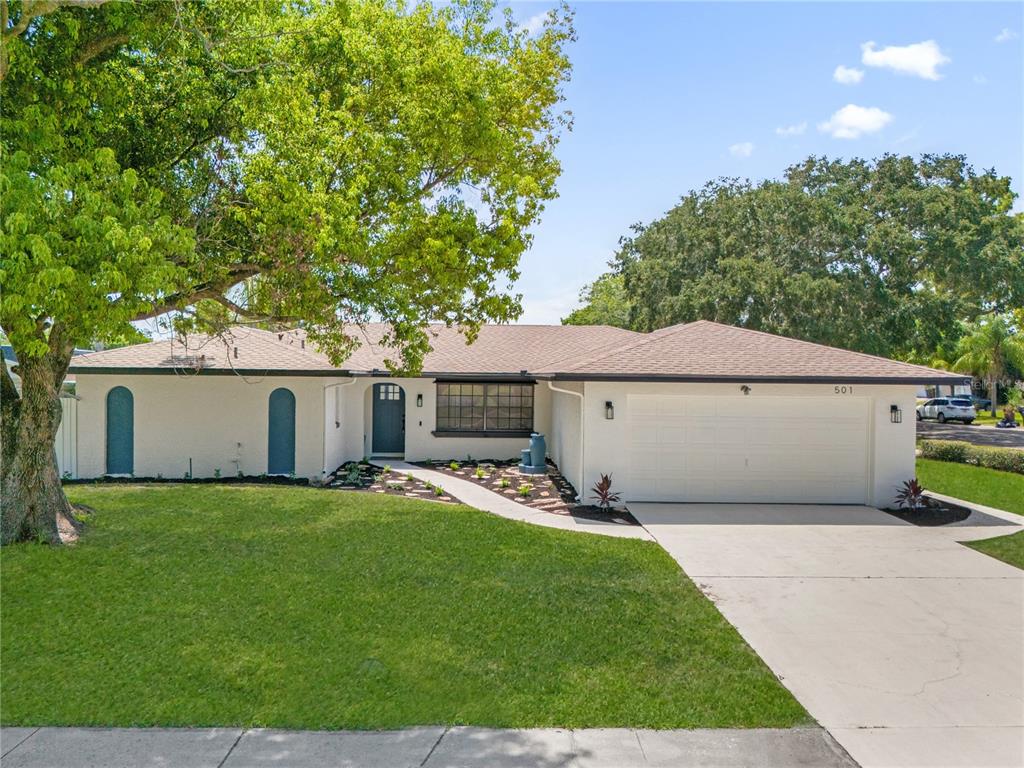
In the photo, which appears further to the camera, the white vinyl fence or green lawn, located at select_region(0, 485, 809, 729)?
the white vinyl fence

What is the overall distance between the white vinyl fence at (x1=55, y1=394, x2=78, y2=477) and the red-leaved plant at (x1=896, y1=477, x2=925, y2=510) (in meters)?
17.7

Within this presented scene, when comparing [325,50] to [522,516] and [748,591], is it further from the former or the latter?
[748,591]

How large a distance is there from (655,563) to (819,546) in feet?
10.1

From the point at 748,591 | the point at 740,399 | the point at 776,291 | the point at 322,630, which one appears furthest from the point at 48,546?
the point at 776,291

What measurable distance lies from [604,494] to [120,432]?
11.2m

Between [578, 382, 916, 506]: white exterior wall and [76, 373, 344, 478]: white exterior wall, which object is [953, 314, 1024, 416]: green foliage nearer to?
[578, 382, 916, 506]: white exterior wall

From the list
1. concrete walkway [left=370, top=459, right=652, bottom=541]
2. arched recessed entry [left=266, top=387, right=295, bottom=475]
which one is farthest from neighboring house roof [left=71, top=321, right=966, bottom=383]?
concrete walkway [left=370, top=459, right=652, bottom=541]

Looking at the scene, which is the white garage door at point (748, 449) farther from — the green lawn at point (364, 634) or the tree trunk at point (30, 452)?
the tree trunk at point (30, 452)

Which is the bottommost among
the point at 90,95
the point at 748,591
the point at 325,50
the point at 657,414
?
the point at 748,591

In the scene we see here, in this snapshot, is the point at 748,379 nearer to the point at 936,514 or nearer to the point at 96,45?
the point at 936,514

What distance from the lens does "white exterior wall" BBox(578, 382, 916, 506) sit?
12.6m

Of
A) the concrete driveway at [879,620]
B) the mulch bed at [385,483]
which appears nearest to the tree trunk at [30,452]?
the mulch bed at [385,483]

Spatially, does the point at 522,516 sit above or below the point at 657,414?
below

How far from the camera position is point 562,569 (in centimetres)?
838
